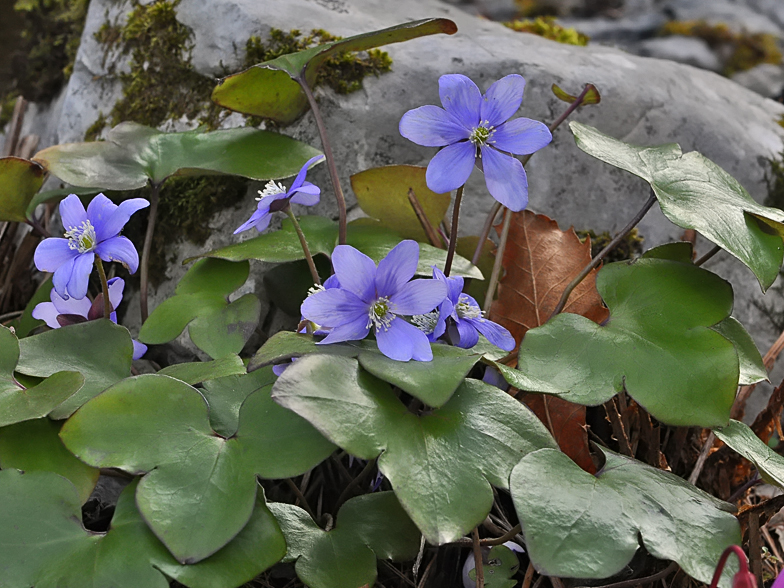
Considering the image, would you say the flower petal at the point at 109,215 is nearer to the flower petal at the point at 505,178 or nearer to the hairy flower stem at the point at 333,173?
the hairy flower stem at the point at 333,173

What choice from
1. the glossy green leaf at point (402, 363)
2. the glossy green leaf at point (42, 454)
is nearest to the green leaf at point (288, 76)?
the glossy green leaf at point (402, 363)

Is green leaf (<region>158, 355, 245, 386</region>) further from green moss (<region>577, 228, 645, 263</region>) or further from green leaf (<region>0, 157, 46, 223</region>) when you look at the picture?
green moss (<region>577, 228, 645, 263</region>)

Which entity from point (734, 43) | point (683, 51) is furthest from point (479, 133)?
point (734, 43)

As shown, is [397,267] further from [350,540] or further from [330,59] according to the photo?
[330,59]

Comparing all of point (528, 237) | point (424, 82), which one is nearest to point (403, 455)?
point (528, 237)

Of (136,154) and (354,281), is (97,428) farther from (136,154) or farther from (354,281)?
(136,154)
